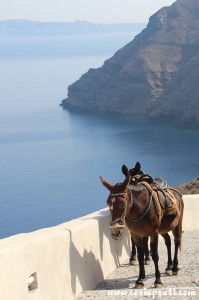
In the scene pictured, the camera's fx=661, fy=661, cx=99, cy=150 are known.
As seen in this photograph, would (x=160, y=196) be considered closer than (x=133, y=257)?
Yes

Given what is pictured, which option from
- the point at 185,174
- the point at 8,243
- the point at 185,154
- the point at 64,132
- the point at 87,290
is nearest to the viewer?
the point at 8,243

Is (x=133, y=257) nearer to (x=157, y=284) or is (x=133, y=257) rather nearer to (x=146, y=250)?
(x=146, y=250)

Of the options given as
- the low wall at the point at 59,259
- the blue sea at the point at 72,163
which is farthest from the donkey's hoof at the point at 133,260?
the blue sea at the point at 72,163

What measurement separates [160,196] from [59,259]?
6.96 ft

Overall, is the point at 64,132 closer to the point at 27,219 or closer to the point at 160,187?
the point at 27,219

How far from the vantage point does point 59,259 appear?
8734mm

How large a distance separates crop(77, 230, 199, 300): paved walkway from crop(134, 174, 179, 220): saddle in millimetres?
1000

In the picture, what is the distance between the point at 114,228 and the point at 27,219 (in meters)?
92.6

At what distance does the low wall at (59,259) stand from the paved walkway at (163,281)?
21 centimetres

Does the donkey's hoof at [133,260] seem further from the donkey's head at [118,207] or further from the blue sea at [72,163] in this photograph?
the blue sea at [72,163]

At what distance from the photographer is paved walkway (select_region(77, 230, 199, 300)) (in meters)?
7.83

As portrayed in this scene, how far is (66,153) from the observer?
158 meters

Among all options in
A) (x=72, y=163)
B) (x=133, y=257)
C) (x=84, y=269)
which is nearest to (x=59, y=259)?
(x=84, y=269)

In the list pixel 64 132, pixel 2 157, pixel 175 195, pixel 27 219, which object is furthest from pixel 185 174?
pixel 175 195
